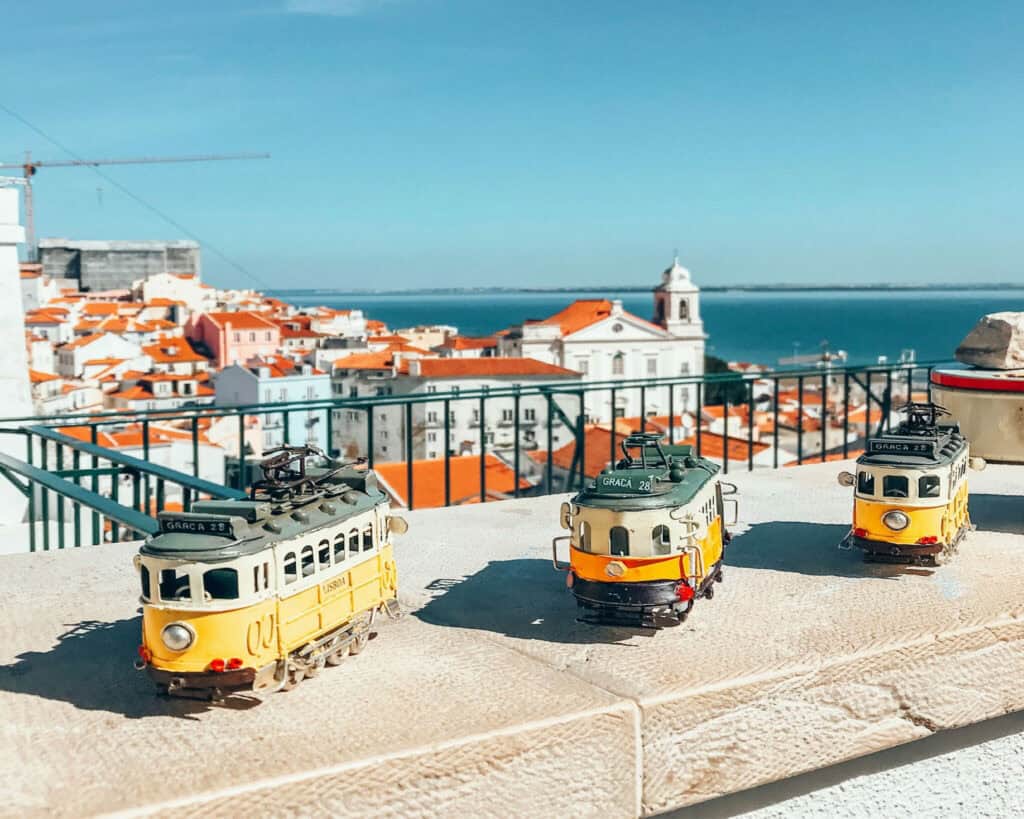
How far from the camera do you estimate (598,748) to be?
293cm

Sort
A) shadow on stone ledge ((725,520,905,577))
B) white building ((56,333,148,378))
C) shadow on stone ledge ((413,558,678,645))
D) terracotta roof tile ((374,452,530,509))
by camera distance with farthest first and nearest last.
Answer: white building ((56,333,148,378)) < terracotta roof tile ((374,452,530,509)) < shadow on stone ledge ((725,520,905,577)) < shadow on stone ledge ((413,558,678,645))

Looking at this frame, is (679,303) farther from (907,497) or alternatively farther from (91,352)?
(907,497)

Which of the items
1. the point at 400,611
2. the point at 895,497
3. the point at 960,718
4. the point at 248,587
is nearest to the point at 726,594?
the point at 895,497

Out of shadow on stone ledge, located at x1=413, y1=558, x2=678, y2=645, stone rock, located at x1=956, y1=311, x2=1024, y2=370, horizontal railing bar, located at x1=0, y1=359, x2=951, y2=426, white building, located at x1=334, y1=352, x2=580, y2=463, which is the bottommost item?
white building, located at x1=334, y1=352, x2=580, y2=463

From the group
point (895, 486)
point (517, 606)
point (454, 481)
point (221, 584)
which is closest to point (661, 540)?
point (517, 606)

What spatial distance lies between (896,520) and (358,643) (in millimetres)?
2148

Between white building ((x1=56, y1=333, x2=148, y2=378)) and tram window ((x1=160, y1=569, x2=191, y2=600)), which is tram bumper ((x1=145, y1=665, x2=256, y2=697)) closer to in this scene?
tram window ((x1=160, y1=569, x2=191, y2=600))

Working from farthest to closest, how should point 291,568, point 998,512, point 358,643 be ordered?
point 998,512
point 358,643
point 291,568

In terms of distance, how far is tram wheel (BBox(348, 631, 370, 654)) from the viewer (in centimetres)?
342

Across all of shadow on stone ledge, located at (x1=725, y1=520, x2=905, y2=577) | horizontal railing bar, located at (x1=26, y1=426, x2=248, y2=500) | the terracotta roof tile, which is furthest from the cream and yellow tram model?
the terracotta roof tile

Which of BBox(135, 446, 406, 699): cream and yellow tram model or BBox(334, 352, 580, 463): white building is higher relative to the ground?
BBox(135, 446, 406, 699): cream and yellow tram model

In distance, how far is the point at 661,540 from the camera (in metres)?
3.40

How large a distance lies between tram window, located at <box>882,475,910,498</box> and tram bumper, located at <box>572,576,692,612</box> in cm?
112

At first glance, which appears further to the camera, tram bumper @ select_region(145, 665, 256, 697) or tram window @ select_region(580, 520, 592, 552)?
tram window @ select_region(580, 520, 592, 552)
